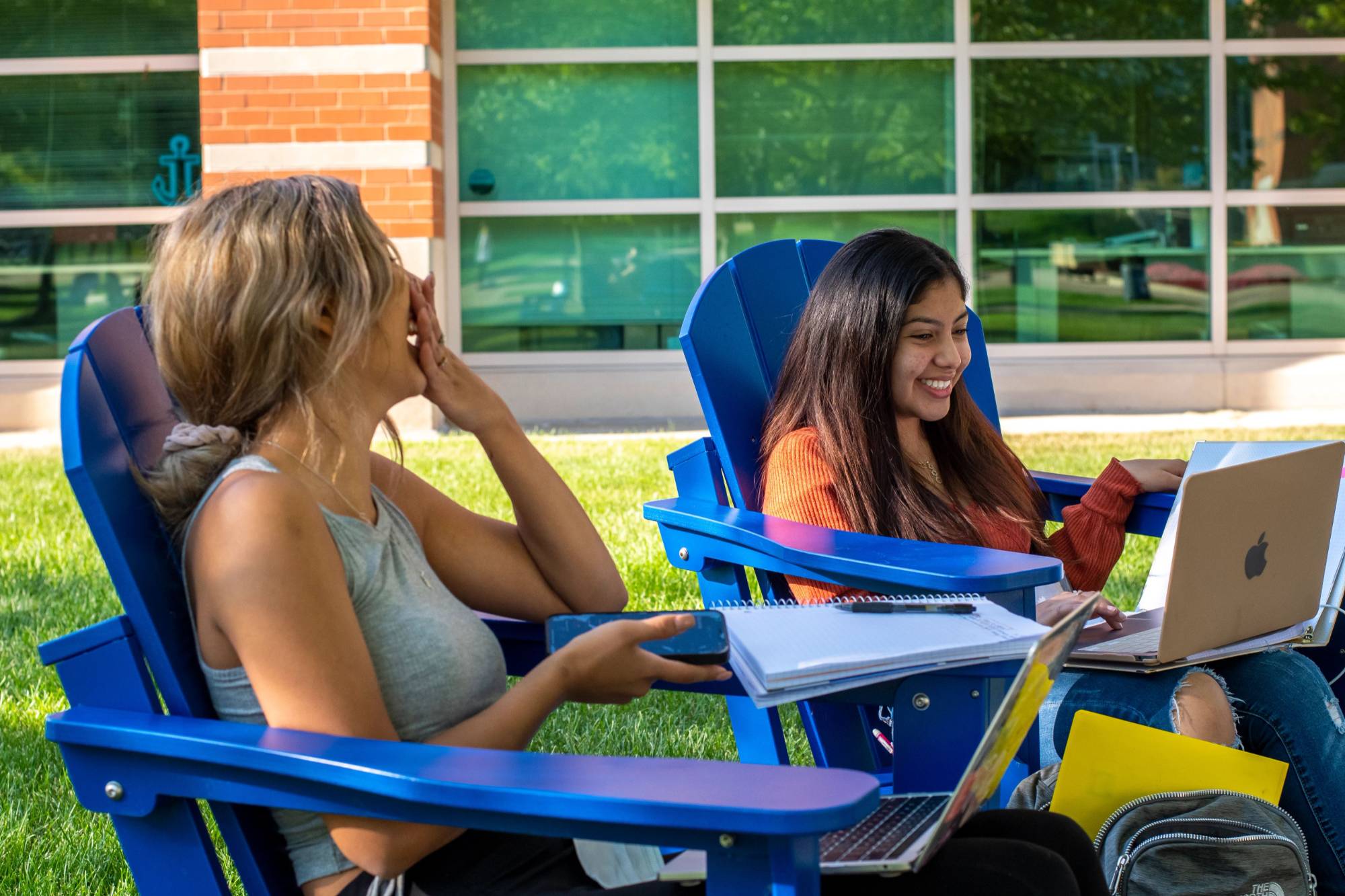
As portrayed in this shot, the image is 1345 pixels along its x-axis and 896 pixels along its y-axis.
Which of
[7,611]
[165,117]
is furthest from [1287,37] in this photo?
[7,611]

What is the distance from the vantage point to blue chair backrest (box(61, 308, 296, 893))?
61.9 inches

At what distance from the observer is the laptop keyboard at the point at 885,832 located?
1402 mm

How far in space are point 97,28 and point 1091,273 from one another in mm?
7121

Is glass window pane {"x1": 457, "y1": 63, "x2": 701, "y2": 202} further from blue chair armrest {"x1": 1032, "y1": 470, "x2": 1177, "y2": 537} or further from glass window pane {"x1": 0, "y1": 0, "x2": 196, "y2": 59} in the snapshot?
blue chair armrest {"x1": 1032, "y1": 470, "x2": 1177, "y2": 537}

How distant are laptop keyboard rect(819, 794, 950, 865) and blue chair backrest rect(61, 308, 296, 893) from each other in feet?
2.06

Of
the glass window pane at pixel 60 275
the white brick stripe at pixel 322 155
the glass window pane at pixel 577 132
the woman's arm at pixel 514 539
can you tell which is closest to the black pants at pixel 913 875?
the woman's arm at pixel 514 539

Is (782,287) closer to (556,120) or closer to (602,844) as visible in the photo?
(602,844)

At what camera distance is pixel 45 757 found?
3.14 meters

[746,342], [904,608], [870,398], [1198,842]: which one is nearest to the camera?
[904,608]

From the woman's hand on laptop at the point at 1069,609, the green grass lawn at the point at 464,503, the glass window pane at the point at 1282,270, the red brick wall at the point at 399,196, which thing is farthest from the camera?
the glass window pane at the point at 1282,270

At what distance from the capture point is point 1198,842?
206cm

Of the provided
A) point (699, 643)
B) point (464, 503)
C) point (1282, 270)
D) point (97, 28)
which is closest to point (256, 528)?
point (699, 643)

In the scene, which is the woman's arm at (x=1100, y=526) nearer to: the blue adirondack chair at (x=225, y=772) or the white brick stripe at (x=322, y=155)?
the blue adirondack chair at (x=225, y=772)

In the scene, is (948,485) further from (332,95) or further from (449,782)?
(332,95)
